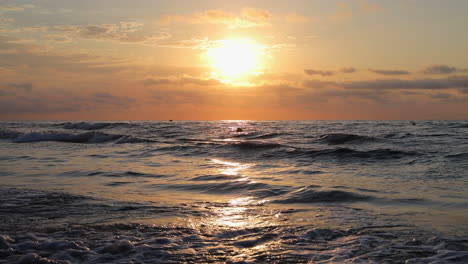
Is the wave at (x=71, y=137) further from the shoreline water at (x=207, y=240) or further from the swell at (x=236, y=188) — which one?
the shoreline water at (x=207, y=240)

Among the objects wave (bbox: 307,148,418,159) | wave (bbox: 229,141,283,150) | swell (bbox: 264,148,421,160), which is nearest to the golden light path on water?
swell (bbox: 264,148,421,160)

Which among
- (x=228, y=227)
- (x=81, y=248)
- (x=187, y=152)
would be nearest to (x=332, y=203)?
(x=228, y=227)

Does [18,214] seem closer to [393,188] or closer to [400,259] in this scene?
[400,259]

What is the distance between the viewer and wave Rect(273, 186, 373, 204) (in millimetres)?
7949

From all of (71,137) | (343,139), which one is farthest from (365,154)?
(71,137)

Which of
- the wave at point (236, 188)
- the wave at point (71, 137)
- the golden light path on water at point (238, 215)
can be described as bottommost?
the golden light path on water at point (238, 215)

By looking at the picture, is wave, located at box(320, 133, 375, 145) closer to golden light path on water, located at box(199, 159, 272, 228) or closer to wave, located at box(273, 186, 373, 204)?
wave, located at box(273, 186, 373, 204)

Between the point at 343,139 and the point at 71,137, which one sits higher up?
the point at 71,137

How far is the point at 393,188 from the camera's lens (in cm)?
906

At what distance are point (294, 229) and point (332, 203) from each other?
2.17 m

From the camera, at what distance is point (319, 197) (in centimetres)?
820

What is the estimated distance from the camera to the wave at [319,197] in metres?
7.95

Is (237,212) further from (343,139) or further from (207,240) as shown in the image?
(343,139)

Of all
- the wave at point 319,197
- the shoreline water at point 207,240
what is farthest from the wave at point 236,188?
the shoreline water at point 207,240
